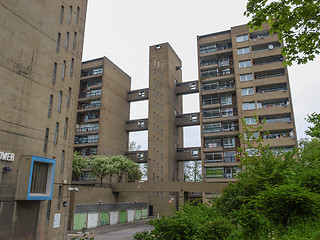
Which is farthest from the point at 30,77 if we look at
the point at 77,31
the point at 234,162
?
the point at 234,162

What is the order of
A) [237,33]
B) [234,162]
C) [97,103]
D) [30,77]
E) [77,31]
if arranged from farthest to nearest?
[97,103] < [237,33] < [234,162] < [77,31] < [30,77]

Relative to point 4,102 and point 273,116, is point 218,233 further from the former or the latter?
point 273,116

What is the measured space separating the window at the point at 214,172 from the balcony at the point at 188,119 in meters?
11.3

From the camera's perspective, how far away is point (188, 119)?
54.7 m

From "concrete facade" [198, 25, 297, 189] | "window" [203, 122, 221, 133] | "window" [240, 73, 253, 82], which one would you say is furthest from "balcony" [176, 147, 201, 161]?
"window" [240, 73, 253, 82]

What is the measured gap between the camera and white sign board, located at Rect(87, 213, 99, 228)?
3521 centimetres

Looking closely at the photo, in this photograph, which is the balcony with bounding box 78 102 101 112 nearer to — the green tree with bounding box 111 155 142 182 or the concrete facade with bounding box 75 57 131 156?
the concrete facade with bounding box 75 57 131 156

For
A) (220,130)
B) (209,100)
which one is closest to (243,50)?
(209,100)

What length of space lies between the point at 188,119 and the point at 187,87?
683cm

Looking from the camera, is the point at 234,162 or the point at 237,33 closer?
the point at 234,162

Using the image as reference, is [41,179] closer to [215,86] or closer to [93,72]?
[215,86]

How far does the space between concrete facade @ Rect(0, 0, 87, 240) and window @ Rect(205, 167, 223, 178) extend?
2480cm

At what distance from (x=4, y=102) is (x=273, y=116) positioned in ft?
125

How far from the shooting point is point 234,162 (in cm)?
4353
